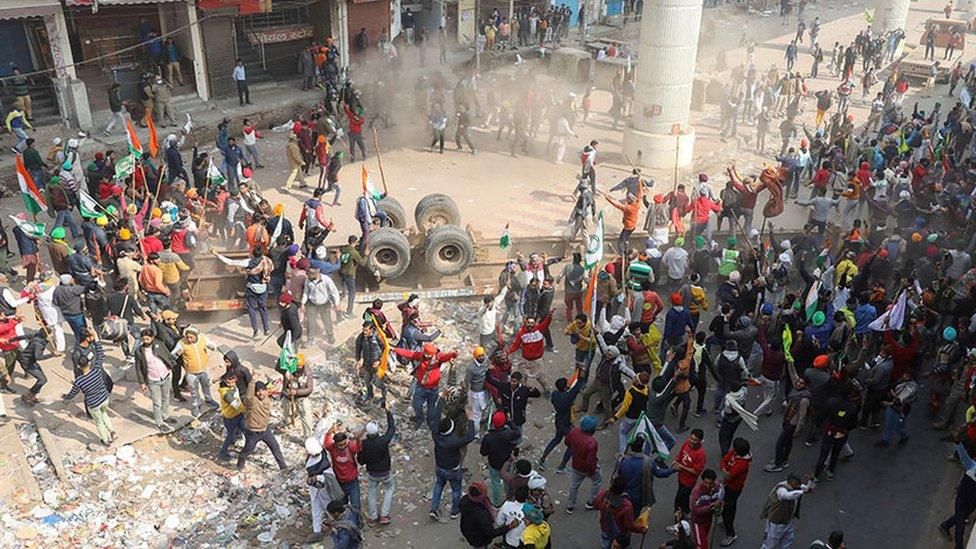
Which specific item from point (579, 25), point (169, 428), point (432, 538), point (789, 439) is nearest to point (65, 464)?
point (169, 428)

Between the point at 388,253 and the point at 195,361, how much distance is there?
4.24m

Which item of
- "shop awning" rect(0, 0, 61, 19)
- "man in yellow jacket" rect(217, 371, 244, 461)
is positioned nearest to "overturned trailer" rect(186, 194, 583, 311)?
"man in yellow jacket" rect(217, 371, 244, 461)

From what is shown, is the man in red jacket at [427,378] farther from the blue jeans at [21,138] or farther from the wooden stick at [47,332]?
the blue jeans at [21,138]

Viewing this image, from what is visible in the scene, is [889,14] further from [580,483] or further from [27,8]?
[580,483]

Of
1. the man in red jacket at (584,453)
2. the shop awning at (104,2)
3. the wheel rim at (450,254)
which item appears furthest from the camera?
the shop awning at (104,2)

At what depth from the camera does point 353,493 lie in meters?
8.39

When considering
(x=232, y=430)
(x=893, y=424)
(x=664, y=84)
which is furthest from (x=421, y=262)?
(x=664, y=84)

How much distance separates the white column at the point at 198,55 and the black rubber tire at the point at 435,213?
11027 mm

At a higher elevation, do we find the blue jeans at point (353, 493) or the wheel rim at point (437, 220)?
the wheel rim at point (437, 220)

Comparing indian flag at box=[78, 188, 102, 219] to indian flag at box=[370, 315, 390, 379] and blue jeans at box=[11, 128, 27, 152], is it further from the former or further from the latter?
indian flag at box=[370, 315, 390, 379]

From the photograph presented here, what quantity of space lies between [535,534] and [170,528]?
4.27 meters

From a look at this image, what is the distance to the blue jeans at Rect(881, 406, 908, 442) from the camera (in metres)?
9.80

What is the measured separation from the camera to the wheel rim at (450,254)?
1358cm

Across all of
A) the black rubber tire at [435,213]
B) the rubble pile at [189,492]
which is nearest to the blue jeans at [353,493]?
the rubble pile at [189,492]
